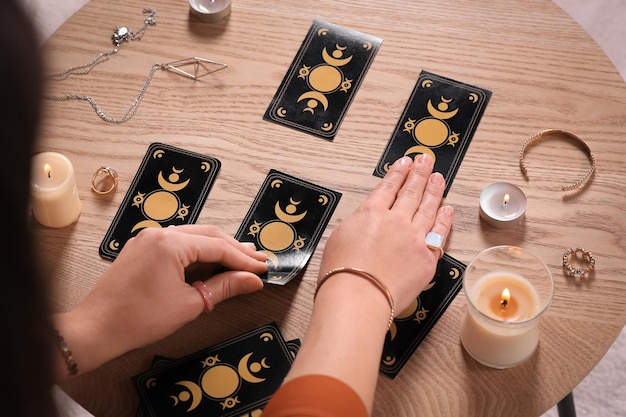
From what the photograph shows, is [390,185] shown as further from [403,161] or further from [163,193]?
[163,193]

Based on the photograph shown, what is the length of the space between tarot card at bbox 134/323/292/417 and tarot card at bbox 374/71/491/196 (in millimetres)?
355

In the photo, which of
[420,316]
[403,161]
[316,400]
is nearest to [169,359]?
[316,400]

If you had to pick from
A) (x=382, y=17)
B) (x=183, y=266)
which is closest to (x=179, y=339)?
(x=183, y=266)

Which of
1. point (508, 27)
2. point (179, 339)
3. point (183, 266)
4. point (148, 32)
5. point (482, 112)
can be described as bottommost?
point (179, 339)

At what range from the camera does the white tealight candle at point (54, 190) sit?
1315 millimetres

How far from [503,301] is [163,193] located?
59 cm

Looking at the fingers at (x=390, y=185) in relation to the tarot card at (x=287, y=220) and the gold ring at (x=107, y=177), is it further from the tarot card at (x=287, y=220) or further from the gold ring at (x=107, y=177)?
the gold ring at (x=107, y=177)

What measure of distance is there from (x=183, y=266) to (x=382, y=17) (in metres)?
0.65

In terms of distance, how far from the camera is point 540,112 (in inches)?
57.0

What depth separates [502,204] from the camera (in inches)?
52.9

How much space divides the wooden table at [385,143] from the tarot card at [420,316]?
1 centimetres

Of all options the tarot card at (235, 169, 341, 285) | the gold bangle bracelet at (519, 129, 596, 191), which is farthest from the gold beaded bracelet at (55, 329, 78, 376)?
the gold bangle bracelet at (519, 129, 596, 191)

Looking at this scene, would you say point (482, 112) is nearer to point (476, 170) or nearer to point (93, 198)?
point (476, 170)

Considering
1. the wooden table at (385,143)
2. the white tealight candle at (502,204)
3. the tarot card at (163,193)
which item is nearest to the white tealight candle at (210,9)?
the wooden table at (385,143)
